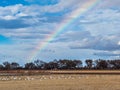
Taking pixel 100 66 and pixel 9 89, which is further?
pixel 100 66

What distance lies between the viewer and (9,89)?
3500cm

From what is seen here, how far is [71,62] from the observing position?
164 meters

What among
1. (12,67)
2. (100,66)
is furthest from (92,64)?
(12,67)

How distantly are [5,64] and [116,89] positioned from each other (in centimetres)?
12944

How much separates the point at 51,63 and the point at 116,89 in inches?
4940

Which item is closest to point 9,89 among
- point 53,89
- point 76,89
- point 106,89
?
point 53,89

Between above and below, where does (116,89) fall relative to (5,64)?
below

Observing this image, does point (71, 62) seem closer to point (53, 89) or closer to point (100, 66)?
point (100, 66)

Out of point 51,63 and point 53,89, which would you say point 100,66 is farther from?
point 53,89

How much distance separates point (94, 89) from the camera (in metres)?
34.5

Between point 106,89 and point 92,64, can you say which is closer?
point 106,89

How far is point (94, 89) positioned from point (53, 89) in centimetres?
427

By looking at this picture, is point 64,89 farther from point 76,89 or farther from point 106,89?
point 106,89

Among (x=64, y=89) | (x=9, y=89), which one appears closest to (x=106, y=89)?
(x=64, y=89)
